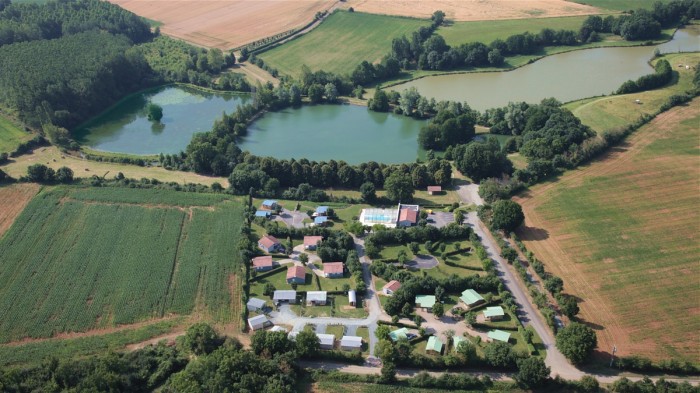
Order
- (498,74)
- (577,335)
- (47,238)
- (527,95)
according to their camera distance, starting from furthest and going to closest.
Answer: (498,74), (527,95), (47,238), (577,335)

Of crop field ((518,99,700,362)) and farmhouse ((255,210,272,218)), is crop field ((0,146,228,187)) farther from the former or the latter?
crop field ((518,99,700,362))

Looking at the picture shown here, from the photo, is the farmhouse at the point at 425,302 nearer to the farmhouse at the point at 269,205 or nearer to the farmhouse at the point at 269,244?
the farmhouse at the point at 269,244

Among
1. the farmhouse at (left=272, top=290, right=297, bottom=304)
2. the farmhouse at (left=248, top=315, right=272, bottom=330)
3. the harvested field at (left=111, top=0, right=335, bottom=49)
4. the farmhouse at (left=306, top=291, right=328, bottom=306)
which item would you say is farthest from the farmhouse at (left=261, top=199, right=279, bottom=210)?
the harvested field at (left=111, top=0, right=335, bottom=49)

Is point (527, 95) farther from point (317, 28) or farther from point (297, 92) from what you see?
point (317, 28)

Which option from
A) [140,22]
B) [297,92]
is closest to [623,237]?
[297,92]

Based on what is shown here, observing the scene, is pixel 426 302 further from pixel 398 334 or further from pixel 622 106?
pixel 622 106

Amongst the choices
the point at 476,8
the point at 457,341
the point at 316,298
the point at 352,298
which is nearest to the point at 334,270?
the point at 316,298
